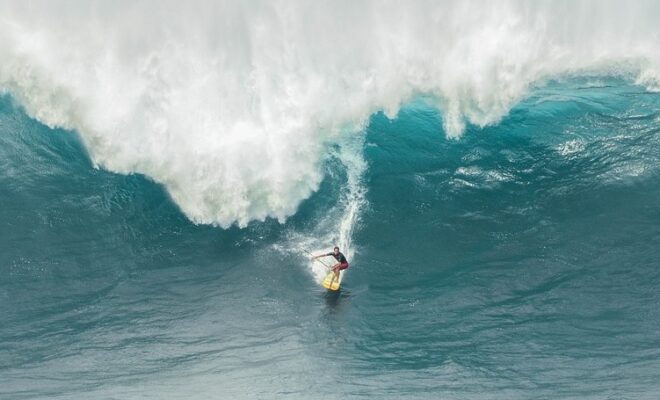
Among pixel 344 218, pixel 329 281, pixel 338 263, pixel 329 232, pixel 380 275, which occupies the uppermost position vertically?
pixel 344 218

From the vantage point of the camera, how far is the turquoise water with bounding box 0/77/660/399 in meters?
15.6

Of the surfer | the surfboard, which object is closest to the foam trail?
the surfboard

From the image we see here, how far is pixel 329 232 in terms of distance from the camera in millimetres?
20328

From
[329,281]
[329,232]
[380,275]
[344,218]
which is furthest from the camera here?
[344,218]

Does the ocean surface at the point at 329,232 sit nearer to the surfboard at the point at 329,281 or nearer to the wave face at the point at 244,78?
the wave face at the point at 244,78

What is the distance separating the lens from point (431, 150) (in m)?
23.2

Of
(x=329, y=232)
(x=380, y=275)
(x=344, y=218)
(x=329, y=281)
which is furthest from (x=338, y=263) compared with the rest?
(x=344, y=218)

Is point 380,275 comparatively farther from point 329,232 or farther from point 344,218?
point 344,218

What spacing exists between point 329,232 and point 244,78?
5860mm

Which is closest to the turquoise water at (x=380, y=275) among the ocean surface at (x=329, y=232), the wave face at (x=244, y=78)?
the ocean surface at (x=329, y=232)

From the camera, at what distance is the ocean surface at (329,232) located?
15.9 m

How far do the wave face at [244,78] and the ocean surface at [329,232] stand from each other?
0.10 meters

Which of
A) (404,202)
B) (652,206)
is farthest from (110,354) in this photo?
(652,206)

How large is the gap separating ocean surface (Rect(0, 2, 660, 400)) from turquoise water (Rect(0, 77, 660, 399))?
7 cm
